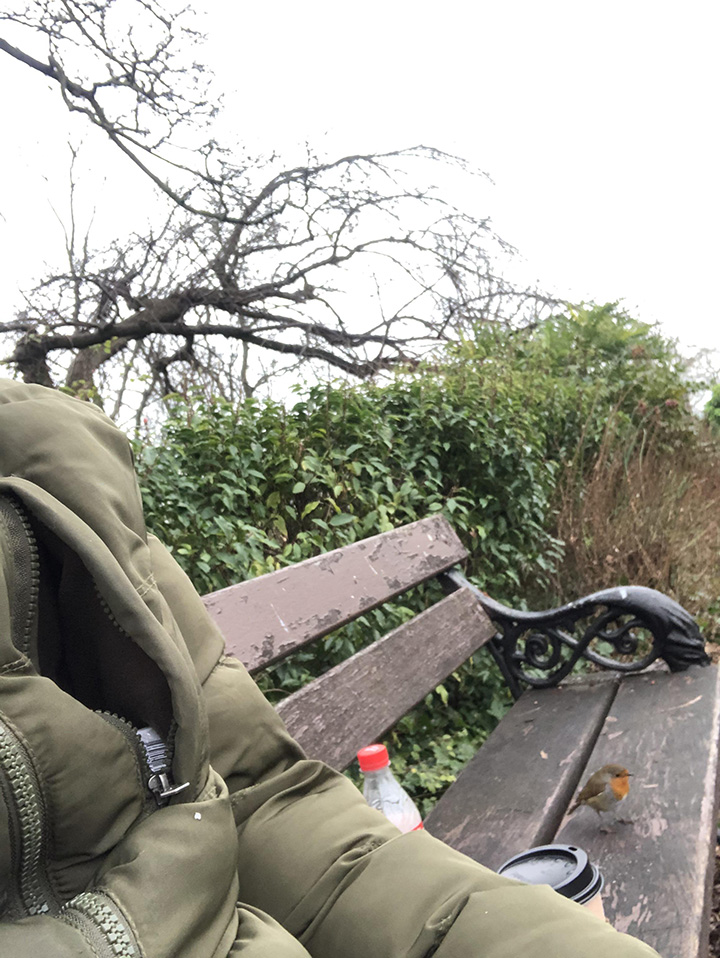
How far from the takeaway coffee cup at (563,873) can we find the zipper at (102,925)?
0.51 metres

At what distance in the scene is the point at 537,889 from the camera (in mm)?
1000

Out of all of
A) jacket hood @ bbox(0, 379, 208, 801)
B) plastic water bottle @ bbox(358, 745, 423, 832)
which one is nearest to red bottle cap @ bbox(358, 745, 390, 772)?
plastic water bottle @ bbox(358, 745, 423, 832)

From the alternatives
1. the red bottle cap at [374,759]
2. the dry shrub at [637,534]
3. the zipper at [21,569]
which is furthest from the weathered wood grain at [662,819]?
the dry shrub at [637,534]

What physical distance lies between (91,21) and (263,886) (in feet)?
15.6

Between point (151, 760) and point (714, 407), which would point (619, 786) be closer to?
point (151, 760)

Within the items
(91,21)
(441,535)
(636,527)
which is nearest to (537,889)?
(441,535)

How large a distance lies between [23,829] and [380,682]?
1362mm

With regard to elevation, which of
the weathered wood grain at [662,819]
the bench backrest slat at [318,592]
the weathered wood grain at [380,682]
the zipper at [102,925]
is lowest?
the weathered wood grain at [662,819]

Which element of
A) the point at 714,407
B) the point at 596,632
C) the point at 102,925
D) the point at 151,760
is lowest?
the point at 596,632

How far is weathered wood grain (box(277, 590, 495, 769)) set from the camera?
1826mm

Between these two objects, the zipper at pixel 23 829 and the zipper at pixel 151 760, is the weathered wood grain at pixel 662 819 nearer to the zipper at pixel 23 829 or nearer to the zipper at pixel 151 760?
the zipper at pixel 151 760

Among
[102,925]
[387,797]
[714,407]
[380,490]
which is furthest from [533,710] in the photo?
[714,407]

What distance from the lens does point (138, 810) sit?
97 centimetres

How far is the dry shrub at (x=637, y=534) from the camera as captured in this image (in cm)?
452
